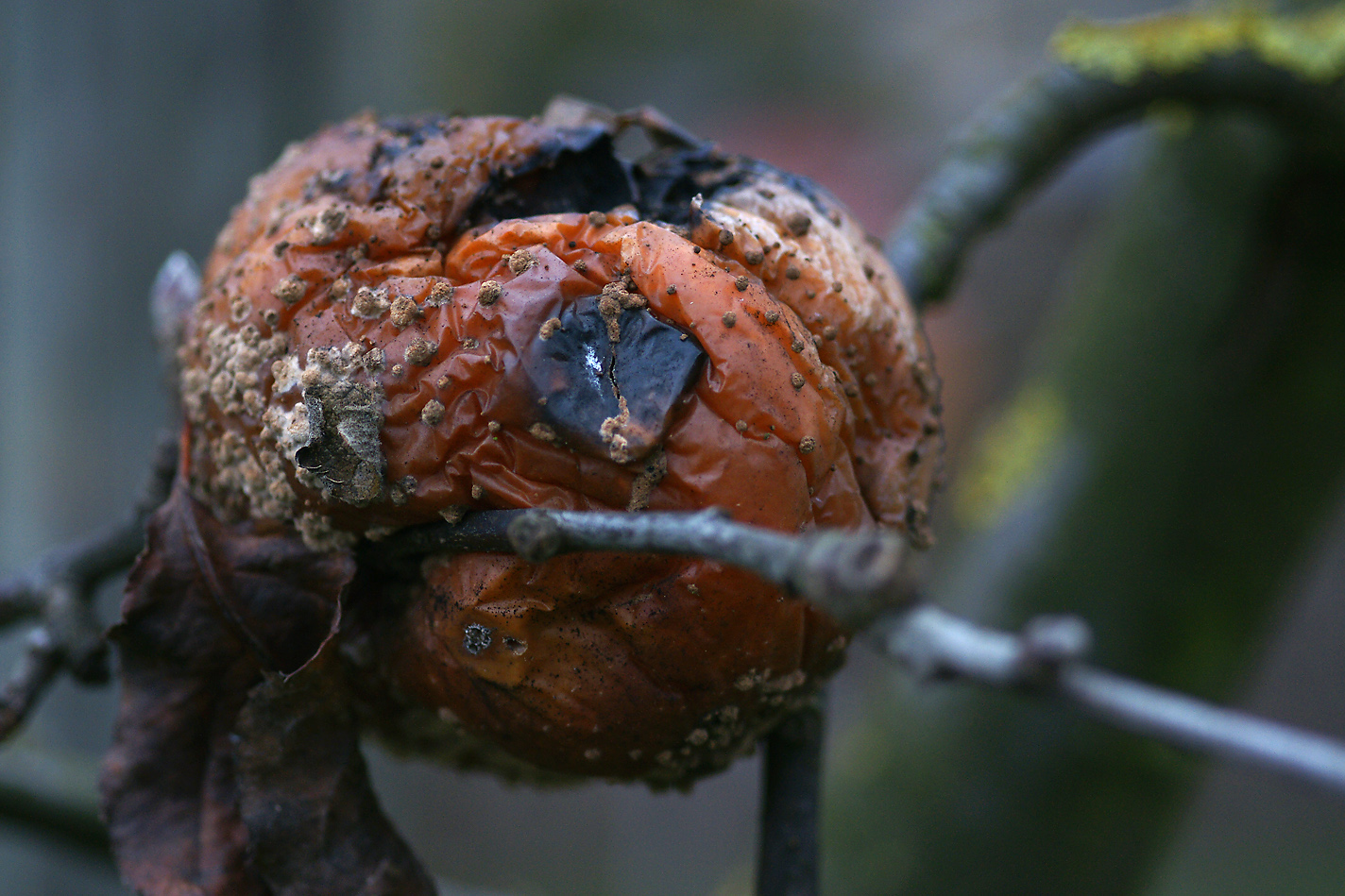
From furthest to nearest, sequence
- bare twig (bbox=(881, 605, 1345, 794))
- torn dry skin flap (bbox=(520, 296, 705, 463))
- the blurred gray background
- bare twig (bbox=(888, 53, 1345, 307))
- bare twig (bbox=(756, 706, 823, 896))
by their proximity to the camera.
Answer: the blurred gray background → bare twig (bbox=(888, 53, 1345, 307)) → bare twig (bbox=(756, 706, 823, 896)) → torn dry skin flap (bbox=(520, 296, 705, 463)) → bare twig (bbox=(881, 605, 1345, 794))

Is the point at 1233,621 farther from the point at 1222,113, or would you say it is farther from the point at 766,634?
the point at 766,634

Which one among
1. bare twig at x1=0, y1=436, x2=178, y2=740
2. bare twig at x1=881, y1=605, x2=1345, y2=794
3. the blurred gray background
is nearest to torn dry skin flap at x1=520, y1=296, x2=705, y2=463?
bare twig at x1=881, y1=605, x2=1345, y2=794

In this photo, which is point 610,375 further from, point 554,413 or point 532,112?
point 532,112

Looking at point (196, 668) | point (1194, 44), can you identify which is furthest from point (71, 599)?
point (1194, 44)

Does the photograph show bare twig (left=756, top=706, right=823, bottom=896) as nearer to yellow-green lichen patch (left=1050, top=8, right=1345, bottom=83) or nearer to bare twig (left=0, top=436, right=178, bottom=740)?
bare twig (left=0, top=436, right=178, bottom=740)

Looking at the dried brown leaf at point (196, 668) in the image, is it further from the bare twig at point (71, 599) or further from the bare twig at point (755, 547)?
the bare twig at point (71, 599)

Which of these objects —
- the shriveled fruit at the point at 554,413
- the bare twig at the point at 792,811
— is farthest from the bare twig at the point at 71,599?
the bare twig at the point at 792,811
